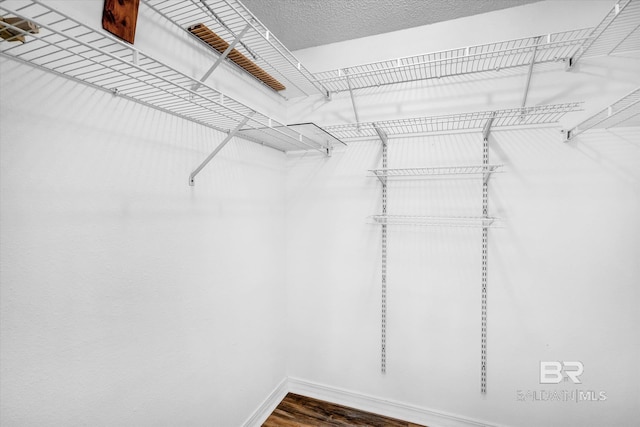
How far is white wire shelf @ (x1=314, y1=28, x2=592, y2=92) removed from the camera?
59.9 inches

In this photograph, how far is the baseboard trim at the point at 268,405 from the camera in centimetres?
178

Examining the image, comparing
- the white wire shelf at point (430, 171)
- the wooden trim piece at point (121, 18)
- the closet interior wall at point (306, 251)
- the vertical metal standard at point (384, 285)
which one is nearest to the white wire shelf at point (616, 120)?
the closet interior wall at point (306, 251)

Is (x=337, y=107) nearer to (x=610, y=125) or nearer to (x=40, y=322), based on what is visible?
(x=610, y=125)

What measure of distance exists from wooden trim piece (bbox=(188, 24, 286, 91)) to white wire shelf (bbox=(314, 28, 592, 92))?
32cm

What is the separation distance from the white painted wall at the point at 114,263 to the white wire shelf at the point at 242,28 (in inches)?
14.3

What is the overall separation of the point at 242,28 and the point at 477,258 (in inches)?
70.5

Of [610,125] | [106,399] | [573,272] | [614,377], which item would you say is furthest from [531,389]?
[106,399]

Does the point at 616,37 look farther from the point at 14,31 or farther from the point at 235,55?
the point at 14,31

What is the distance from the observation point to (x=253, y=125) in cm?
152

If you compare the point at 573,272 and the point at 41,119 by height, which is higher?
the point at 41,119

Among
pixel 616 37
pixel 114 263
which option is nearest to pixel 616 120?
pixel 616 37

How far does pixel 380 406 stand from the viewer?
1925 millimetres

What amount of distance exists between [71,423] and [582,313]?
225 centimetres

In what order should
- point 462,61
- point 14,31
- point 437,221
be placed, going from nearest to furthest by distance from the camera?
point 14,31, point 462,61, point 437,221
